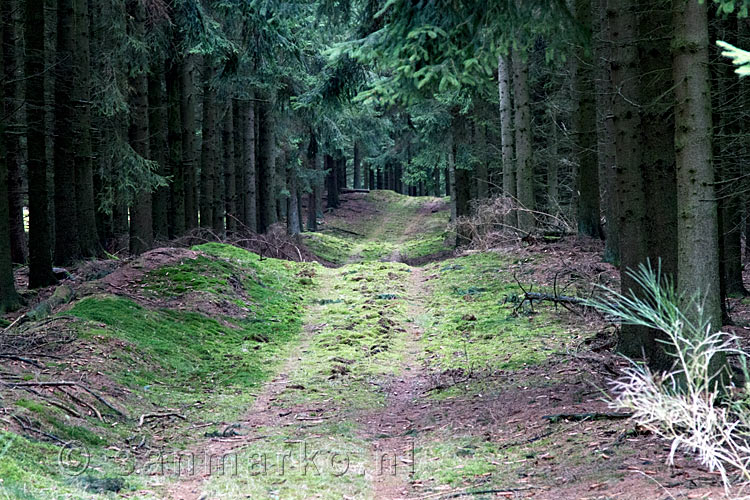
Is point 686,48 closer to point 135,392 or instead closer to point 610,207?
point 135,392

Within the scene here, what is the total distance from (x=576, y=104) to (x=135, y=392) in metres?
12.3

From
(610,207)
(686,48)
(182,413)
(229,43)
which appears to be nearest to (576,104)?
(610,207)

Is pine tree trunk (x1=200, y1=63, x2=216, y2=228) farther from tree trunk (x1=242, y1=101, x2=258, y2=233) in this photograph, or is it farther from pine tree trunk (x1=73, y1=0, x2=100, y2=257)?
pine tree trunk (x1=73, y1=0, x2=100, y2=257)

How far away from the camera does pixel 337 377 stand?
30.4ft

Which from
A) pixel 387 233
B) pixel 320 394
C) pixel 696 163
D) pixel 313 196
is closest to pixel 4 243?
pixel 320 394

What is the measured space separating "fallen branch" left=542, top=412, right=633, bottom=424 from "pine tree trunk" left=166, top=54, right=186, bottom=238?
601 inches

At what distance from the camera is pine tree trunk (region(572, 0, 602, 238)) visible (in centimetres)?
1506

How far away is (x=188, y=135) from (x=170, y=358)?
11709mm

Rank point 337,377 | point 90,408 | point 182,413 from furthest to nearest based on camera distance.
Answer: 1. point 337,377
2. point 182,413
3. point 90,408

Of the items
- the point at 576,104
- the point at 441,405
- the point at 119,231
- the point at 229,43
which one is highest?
the point at 229,43

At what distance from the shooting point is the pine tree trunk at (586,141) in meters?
15.1

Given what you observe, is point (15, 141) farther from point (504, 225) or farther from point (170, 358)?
point (504, 225)

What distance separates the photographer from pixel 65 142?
573 inches

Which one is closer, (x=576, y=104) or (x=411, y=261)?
(x=576, y=104)
